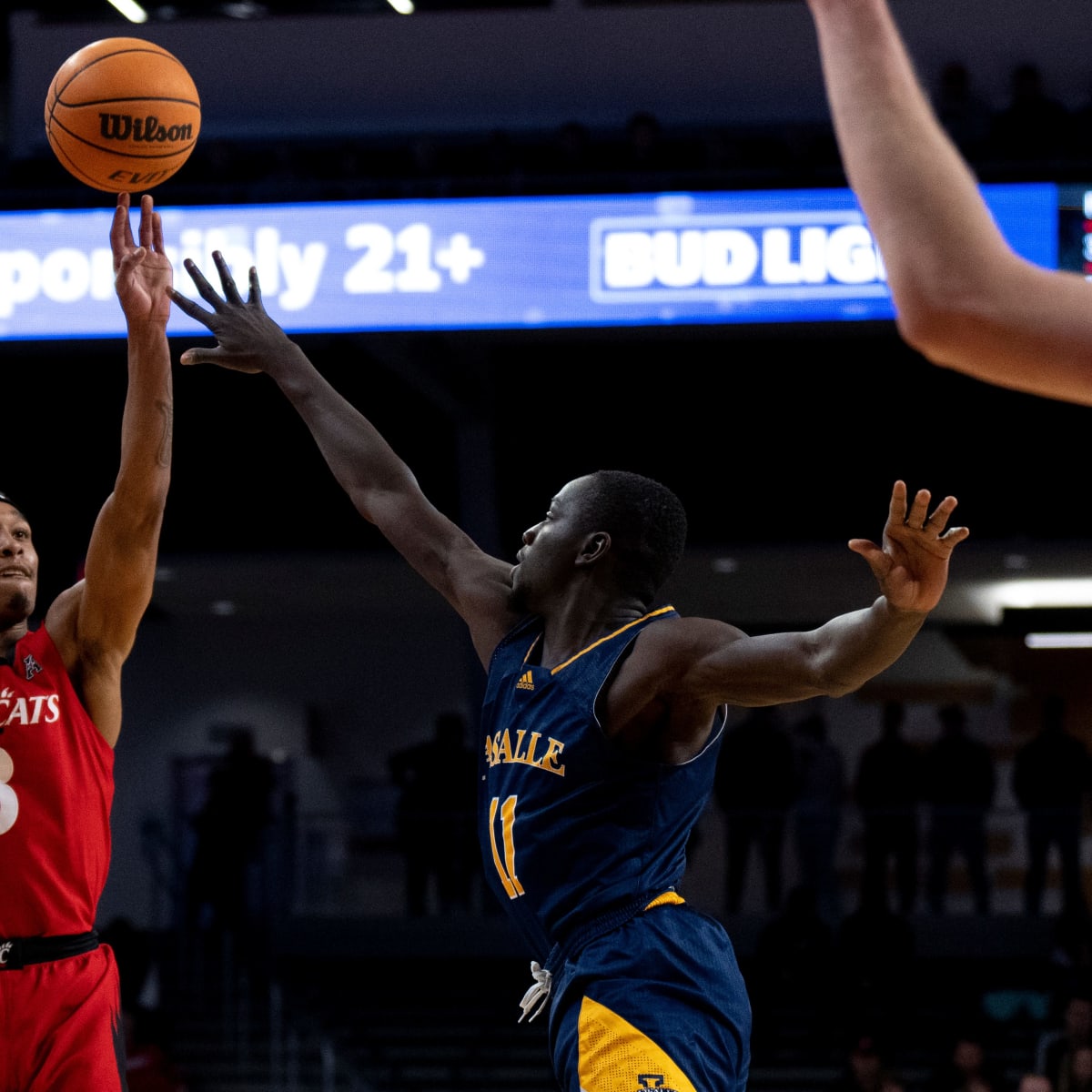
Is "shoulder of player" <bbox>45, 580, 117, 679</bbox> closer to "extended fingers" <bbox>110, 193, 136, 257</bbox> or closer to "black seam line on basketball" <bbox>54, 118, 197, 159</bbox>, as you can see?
"extended fingers" <bbox>110, 193, 136, 257</bbox>

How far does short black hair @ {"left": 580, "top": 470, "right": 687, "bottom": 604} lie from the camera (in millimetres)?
3555

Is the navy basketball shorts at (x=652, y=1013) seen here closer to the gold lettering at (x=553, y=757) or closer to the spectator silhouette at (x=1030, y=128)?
the gold lettering at (x=553, y=757)

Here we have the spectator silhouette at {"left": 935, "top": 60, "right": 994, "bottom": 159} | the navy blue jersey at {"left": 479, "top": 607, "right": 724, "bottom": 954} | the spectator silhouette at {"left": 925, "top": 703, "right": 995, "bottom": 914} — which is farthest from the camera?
the spectator silhouette at {"left": 925, "top": 703, "right": 995, "bottom": 914}

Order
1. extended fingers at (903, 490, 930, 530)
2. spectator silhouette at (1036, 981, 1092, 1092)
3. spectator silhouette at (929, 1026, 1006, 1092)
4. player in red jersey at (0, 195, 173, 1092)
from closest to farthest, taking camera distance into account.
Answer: extended fingers at (903, 490, 930, 530) → player in red jersey at (0, 195, 173, 1092) → spectator silhouette at (929, 1026, 1006, 1092) → spectator silhouette at (1036, 981, 1092, 1092)

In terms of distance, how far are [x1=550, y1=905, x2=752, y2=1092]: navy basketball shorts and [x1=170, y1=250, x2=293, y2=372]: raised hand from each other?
5.96 feet

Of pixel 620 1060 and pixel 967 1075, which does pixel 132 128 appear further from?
pixel 967 1075

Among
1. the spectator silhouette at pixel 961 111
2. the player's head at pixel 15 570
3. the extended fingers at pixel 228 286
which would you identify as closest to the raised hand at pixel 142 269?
the extended fingers at pixel 228 286

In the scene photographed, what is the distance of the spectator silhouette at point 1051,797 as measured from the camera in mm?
13836

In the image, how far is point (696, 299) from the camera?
11117 millimetres

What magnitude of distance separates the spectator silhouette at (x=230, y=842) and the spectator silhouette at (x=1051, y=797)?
284 inches

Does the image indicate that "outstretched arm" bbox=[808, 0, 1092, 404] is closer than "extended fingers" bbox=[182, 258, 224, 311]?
Yes

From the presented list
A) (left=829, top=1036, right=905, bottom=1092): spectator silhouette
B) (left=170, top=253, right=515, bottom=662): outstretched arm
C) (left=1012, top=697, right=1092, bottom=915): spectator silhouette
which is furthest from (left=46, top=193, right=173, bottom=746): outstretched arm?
(left=1012, top=697, right=1092, bottom=915): spectator silhouette

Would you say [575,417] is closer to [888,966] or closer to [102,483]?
[102,483]

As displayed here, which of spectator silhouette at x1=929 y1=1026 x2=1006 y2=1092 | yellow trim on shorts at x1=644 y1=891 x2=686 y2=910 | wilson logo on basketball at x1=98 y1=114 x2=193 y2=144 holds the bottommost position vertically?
spectator silhouette at x1=929 y1=1026 x2=1006 y2=1092
